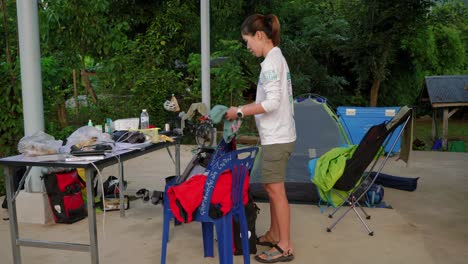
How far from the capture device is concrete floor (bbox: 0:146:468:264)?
2.90 meters

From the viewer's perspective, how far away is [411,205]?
4.07m

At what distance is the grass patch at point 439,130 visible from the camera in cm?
1343

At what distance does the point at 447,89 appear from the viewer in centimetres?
1138

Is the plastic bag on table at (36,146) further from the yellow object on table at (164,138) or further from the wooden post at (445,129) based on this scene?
the wooden post at (445,129)

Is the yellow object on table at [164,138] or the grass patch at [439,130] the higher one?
the yellow object on table at [164,138]

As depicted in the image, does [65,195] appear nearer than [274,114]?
No

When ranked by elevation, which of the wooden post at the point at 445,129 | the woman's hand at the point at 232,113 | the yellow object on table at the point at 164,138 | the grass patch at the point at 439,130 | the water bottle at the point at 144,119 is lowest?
the grass patch at the point at 439,130

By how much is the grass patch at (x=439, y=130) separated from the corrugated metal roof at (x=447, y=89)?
1.45 meters

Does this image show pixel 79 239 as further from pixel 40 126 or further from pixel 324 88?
pixel 324 88

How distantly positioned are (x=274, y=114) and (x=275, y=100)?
138 millimetres

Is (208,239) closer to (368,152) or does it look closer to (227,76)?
(368,152)

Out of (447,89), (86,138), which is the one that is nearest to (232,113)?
(86,138)

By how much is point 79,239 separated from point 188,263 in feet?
3.06

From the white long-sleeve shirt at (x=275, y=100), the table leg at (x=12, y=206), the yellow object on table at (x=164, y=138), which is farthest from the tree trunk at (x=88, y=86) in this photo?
the white long-sleeve shirt at (x=275, y=100)
